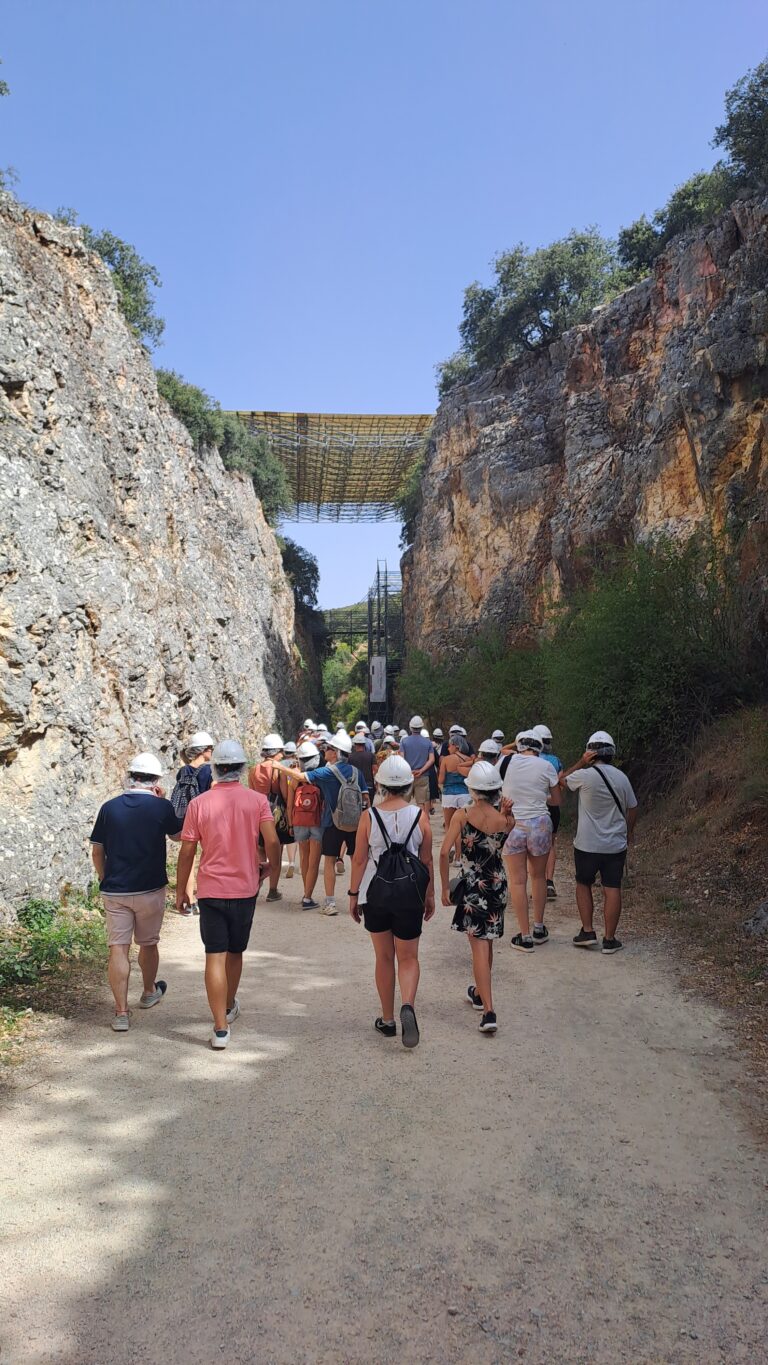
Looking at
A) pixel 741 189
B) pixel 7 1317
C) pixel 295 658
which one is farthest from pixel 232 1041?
pixel 295 658

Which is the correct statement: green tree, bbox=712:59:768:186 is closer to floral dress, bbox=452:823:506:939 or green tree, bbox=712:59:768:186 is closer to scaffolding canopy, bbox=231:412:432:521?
scaffolding canopy, bbox=231:412:432:521

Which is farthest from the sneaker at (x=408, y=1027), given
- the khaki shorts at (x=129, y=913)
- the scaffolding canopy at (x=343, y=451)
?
the scaffolding canopy at (x=343, y=451)

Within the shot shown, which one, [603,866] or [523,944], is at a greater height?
[603,866]

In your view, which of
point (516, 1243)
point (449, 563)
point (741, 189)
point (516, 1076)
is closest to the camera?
point (516, 1243)

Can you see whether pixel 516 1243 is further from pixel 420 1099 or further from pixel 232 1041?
pixel 232 1041

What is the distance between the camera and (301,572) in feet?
137

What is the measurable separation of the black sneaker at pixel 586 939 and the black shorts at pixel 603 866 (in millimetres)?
493

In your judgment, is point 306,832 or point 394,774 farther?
point 306,832

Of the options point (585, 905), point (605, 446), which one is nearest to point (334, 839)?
point (585, 905)

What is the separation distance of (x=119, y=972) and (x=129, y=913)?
0.39 metres

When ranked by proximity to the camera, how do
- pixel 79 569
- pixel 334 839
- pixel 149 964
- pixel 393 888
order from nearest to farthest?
pixel 393 888 < pixel 149 964 < pixel 334 839 < pixel 79 569

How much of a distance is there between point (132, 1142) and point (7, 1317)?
120 cm

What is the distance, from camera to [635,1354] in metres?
2.74

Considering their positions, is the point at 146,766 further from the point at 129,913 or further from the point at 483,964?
the point at 483,964
